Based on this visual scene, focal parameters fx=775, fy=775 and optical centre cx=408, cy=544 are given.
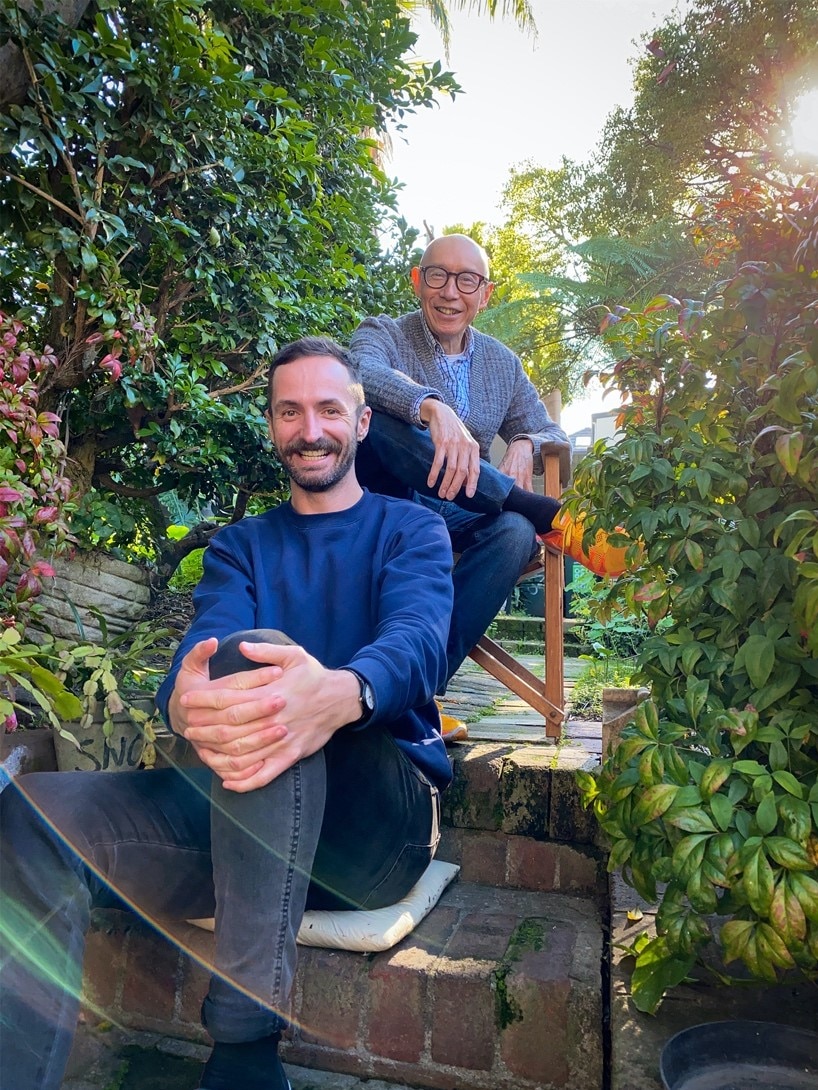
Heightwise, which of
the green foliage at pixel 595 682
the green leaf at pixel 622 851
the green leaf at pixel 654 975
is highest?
the green leaf at pixel 622 851

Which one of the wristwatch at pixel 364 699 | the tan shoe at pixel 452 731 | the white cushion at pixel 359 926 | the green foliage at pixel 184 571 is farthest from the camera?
the green foliage at pixel 184 571

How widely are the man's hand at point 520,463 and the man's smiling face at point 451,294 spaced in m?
0.45

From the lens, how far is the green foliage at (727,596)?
1070mm

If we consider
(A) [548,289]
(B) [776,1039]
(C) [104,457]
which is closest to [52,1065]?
(B) [776,1039]

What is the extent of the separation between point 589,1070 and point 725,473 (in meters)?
1.13

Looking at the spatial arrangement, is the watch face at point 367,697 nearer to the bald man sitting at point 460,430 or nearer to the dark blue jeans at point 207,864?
the dark blue jeans at point 207,864

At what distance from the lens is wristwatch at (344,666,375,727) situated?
4.42 feet

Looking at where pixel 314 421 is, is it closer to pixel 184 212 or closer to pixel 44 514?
pixel 44 514

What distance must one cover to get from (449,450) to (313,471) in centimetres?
46

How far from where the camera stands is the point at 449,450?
84.0 inches

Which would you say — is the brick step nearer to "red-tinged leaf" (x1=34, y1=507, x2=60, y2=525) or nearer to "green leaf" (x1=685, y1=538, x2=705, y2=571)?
"green leaf" (x1=685, y1=538, x2=705, y2=571)

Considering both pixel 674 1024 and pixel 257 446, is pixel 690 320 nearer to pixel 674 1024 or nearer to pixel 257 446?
pixel 674 1024

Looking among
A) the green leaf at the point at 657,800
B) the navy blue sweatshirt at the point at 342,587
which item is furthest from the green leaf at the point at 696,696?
the navy blue sweatshirt at the point at 342,587

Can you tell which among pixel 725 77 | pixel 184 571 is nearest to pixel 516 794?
pixel 184 571
